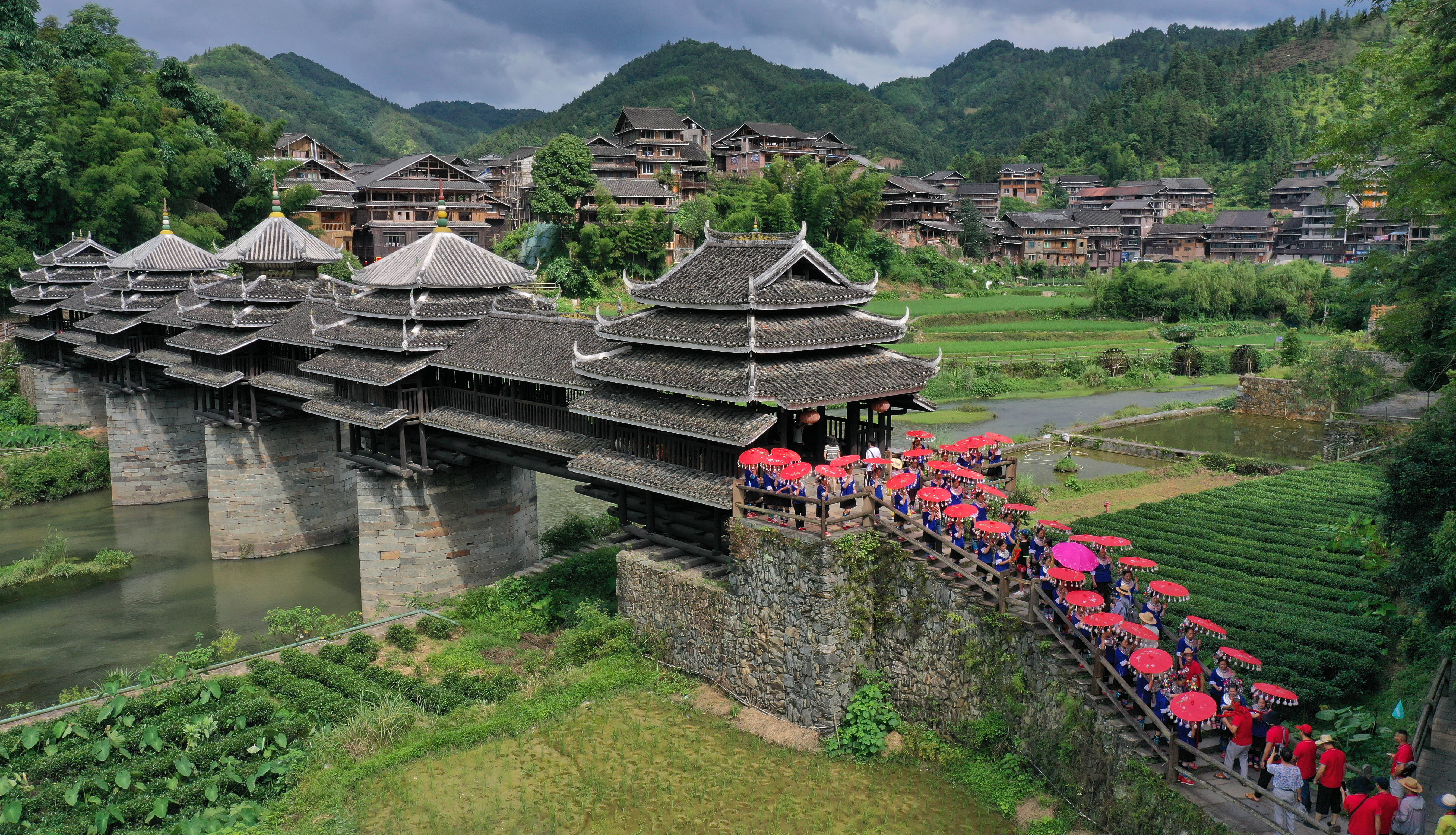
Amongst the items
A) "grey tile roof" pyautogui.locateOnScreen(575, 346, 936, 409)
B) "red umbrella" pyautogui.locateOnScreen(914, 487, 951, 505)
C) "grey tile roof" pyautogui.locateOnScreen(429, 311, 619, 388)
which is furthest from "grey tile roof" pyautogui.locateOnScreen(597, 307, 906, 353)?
"red umbrella" pyautogui.locateOnScreen(914, 487, 951, 505)

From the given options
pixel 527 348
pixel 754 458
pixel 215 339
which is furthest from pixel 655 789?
pixel 215 339

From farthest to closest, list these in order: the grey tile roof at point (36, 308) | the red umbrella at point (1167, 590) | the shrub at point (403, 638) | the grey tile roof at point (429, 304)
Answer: the grey tile roof at point (36, 308) < the grey tile roof at point (429, 304) < the shrub at point (403, 638) < the red umbrella at point (1167, 590)

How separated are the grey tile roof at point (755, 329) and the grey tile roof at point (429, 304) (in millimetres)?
8981

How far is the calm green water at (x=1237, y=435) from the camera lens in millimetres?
50812

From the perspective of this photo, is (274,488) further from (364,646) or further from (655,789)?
(655,789)

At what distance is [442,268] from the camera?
32.1m

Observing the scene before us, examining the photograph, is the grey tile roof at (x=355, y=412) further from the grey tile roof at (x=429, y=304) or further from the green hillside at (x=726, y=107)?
the green hillside at (x=726, y=107)

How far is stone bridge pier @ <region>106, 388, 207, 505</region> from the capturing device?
4688cm

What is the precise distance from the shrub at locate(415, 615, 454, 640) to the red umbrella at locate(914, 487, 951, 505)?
46.8 feet

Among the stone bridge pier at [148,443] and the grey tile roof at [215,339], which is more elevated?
the grey tile roof at [215,339]

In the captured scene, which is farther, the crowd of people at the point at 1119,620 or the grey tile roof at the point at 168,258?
the grey tile roof at the point at 168,258

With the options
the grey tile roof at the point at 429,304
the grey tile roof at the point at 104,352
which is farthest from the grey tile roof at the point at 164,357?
the grey tile roof at the point at 429,304

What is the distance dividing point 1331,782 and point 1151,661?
279 cm

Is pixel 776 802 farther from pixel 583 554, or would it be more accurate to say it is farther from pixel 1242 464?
pixel 1242 464
